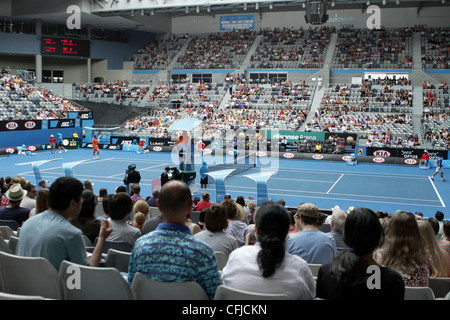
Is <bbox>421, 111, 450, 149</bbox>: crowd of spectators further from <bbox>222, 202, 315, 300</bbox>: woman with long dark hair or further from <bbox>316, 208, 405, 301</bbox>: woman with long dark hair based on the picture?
<bbox>222, 202, 315, 300</bbox>: woman with long dark hair

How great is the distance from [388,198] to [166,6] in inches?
1346

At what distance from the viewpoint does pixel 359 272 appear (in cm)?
370

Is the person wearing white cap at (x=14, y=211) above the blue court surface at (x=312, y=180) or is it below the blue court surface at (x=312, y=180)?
above

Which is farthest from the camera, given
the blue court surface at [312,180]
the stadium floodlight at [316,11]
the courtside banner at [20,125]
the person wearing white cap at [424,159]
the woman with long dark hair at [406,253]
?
the courtside banner at [20,125]

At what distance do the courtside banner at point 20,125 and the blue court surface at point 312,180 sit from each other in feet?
10.0

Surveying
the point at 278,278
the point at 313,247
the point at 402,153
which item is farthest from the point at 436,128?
the point at 278,278

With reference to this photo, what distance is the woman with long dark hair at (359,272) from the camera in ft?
12.2

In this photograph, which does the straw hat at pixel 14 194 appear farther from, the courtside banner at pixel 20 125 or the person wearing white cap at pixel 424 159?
the courtside banner at pixel 20 125

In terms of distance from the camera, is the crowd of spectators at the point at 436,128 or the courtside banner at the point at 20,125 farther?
the courtside banner at the point at 20,125

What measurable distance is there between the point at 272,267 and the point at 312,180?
959 inches

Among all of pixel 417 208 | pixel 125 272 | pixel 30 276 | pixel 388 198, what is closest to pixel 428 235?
pixel 125 272

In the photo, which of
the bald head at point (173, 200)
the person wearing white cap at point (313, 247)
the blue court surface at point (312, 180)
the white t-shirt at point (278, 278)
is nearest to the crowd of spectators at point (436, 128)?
the blue court surface at point (312, 180)

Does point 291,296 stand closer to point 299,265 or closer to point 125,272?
point 299,265

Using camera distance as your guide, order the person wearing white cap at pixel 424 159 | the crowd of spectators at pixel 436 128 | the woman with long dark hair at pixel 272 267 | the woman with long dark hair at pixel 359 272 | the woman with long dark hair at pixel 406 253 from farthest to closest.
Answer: the crowd of spectators at pixel 436 128 < the person wearing white cap at pixel 424 159 < the woman with long dark hair at pixel 406 253 < the woman with long dark hair at pixel 272 267 < the woman with long dark hair at pixel 359 272
